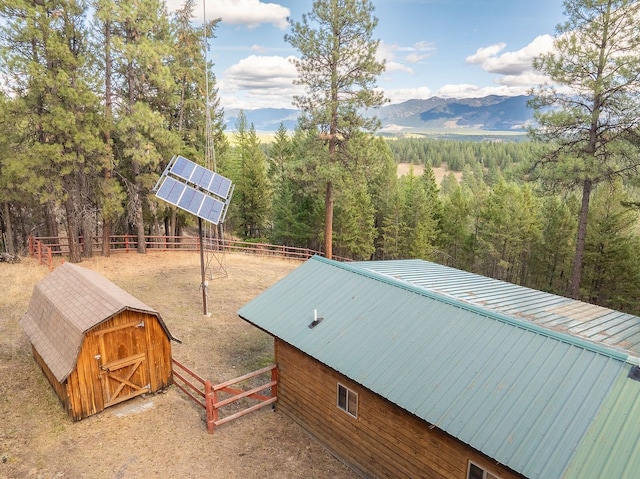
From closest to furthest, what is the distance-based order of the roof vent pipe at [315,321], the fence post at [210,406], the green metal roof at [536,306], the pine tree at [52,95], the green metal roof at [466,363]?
1. the green metal roof at [466,363]
2. the green metal roof at [536,306]
3. the fence post at [210,406]
4. the roof vent pipe at [315,321]
5. the pine tree at [52,95]

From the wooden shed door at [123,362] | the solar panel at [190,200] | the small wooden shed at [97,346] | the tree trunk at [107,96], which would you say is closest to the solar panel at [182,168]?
the solar panel at [190,200]

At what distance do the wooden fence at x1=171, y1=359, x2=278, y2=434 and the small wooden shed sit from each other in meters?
0.85

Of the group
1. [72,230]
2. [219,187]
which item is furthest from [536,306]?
[72,230]

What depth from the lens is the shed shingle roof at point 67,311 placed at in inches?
403

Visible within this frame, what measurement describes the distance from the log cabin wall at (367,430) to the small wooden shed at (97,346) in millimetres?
3636

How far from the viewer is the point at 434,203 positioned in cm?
4012

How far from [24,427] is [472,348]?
35.1 ft

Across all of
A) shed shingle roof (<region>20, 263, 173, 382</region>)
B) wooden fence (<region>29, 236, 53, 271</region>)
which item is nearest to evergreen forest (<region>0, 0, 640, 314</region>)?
wooden fence (<region>29, 236, 53, 271</region>)

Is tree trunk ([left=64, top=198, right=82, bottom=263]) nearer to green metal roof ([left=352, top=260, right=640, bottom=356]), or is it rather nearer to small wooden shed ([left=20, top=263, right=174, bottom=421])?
small wooden shed ([left=20, top=263, right=174, bottom=421])

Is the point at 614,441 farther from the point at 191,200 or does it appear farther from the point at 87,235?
the point at 87,235

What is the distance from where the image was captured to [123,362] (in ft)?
35.6

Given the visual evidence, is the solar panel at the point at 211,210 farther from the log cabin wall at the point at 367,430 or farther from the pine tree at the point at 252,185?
the pine tree at the point at 252,185

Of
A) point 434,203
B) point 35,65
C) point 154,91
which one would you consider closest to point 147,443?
point 35,65

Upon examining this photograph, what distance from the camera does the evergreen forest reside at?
744 inches
